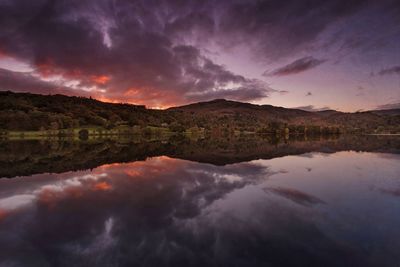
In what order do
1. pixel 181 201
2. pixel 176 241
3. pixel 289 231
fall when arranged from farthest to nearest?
pixel 181 201, pixel 289 231, pixel 176 241

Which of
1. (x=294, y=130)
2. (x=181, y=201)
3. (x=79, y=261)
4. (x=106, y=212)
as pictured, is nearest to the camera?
(x=79, y=261)

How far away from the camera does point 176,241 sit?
9.01 m

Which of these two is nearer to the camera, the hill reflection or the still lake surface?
the still lake surface

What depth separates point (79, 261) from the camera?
7684mm

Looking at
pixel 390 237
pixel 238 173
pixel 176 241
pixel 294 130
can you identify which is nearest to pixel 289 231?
pixel 390 237

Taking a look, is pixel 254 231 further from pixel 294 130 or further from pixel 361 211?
pixel 294 130

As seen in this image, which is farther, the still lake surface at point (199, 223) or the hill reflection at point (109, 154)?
the hill reflection at point (109, 154)

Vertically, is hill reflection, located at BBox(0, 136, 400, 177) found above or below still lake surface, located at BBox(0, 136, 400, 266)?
below

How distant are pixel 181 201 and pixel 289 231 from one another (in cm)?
611

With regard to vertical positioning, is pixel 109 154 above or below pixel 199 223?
below

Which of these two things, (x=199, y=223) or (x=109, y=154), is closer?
(x=199, y=223)

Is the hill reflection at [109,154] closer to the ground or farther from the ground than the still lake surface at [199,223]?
closer to the ground

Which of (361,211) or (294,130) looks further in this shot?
(294,130)

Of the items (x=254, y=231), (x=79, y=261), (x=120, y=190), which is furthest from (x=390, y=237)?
(x=120, y=190)
